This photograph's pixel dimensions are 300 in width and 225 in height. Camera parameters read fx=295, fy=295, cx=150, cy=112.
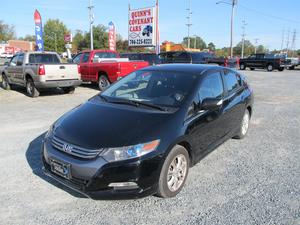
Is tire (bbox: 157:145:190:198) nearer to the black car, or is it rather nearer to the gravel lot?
the black car

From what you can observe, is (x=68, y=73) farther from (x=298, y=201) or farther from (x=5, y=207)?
(x=298, y=201)

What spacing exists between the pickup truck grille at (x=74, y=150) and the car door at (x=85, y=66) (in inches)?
432

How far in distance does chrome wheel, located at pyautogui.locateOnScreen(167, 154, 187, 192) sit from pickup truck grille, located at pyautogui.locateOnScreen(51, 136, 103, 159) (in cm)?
96

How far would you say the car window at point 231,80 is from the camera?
5.29m

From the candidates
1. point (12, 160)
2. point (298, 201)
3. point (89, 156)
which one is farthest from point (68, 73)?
point (298, 201)

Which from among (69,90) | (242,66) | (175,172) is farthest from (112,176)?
(242,66)

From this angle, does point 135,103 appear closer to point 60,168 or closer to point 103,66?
point 60,168

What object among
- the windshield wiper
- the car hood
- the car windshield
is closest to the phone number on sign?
the car windshield

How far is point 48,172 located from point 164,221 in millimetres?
1555

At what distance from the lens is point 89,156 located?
3211mm

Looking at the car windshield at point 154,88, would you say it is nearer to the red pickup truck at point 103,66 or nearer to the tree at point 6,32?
the red pickup truck at point 103,66

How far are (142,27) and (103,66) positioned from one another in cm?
1243

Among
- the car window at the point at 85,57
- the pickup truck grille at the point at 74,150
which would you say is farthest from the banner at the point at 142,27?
the pickup truck grille at the point at 74,150

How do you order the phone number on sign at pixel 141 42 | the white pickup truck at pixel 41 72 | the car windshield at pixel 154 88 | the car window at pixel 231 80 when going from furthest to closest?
the phone number on sign at pixel 141 42 → the white pickup truck at pixel 41 72 → the car window at pixel 231 80 → the car windshield at pixel 154 88
